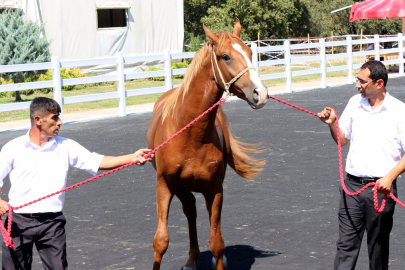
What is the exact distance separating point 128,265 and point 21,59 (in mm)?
15957

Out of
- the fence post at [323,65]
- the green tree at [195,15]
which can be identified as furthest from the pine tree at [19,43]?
the green tree at [195,15]

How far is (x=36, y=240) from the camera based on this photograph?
3863mm

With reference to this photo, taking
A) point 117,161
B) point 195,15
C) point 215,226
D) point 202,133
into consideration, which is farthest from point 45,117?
point 195,15

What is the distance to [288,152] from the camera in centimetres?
994

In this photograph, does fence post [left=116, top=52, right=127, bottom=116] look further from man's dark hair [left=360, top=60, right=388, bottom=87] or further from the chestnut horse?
man's dark hair [left=360, top=60, right=388, bottom=87]

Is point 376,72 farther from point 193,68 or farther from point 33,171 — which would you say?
point 33,171

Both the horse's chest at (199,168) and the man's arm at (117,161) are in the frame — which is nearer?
the man's arm at (117,161)

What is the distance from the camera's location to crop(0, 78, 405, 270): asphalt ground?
522cm

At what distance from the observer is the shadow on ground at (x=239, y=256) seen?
5082 mm

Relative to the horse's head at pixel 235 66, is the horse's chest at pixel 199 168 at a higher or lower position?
lower

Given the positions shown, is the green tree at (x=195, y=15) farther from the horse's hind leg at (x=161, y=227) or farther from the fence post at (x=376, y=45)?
the horse's hind leg at (x=161, y=227)

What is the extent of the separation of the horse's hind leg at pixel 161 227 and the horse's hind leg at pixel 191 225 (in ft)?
1.28

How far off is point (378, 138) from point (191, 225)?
6.40 ft

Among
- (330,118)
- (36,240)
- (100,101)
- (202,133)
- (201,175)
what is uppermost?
(330,118)
